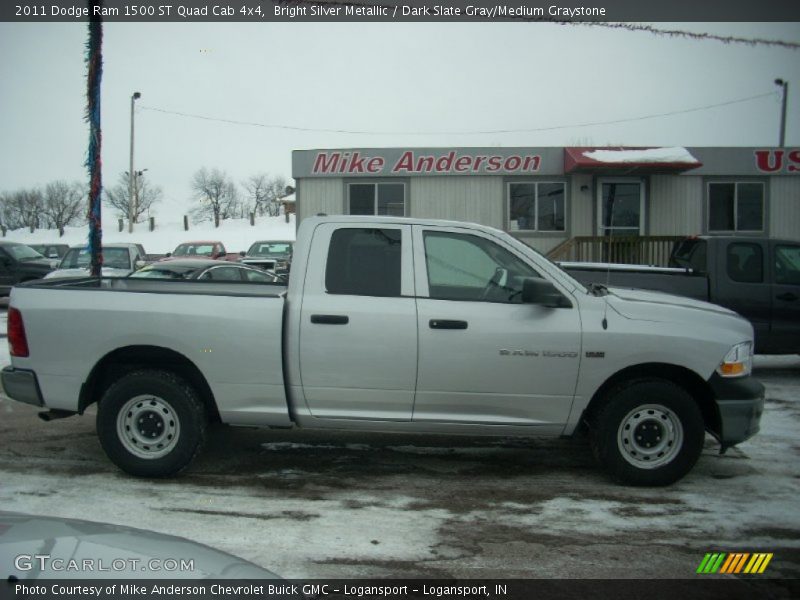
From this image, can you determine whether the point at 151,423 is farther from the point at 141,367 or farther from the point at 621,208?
the point at 621,208

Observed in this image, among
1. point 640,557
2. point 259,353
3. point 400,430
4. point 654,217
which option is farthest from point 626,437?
point 654,217

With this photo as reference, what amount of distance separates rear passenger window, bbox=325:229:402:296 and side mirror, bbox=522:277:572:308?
929 mm

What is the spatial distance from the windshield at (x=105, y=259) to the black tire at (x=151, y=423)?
43.0ft

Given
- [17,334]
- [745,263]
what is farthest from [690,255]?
[17,334]

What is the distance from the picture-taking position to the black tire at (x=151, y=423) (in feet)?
18.1

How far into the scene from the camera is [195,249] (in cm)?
2805

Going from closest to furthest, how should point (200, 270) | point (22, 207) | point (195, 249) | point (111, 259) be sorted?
point (200, 270) < point (111, 259) < point (195, 249) < point (22, 207)

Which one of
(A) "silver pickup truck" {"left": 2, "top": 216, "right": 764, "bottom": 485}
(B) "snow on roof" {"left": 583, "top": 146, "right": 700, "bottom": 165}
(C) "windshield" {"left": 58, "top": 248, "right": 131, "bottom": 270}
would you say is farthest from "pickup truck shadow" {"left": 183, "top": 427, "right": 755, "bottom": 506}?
(B) "snow on roof" {"left": 583, "top": 146, "right": 700, "bottom": 165}

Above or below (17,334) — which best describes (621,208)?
above

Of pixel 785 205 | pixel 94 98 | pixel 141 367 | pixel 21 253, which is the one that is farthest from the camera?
pixel 21 253

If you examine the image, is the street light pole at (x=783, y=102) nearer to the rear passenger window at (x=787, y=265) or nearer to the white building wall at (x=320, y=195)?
the white building wall at (x=320, y=195)

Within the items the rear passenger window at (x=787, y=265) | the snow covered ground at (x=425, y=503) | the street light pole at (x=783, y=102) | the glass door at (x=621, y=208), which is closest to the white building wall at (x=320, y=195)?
the glass door at (x=621, y=208)

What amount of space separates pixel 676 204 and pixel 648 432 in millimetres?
15891

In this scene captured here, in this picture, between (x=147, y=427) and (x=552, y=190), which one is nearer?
(x=147, y=427)
